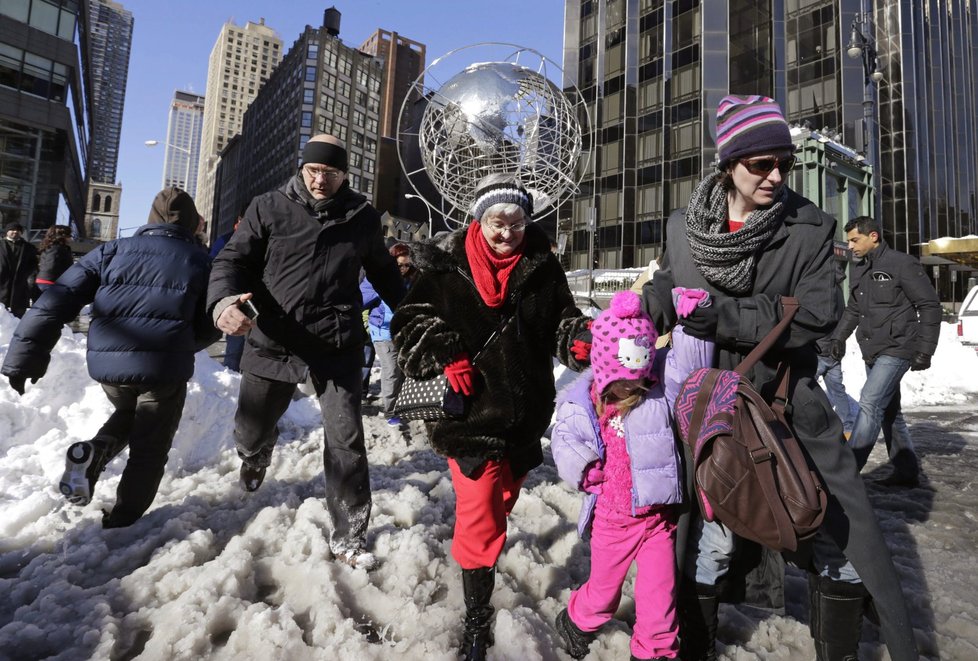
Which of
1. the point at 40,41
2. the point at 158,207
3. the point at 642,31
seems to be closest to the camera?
the point at 158,207

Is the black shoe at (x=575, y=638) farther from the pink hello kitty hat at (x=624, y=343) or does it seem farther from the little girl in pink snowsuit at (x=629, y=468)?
the pink hello kitty hat at (x=624, y=343)

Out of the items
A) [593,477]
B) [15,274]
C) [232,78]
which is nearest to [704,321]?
[593,477]

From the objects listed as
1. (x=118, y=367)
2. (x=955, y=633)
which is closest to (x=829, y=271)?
(x=955, y=633)

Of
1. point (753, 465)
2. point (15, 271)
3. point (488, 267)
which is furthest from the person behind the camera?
point (15, 271)

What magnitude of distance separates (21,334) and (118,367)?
474mm

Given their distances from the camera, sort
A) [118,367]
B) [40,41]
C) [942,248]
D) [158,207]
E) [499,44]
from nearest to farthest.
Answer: [118,367]
[158,207]
[499,44]
[942,248]
[40,41]

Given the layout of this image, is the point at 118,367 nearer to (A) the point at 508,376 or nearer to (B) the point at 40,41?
(A) the point at 508,376

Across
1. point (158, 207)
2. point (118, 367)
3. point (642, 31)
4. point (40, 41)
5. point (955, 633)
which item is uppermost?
point (642, 31)

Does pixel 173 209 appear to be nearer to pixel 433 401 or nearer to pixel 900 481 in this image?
pixel 433 401

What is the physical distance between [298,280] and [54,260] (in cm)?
756

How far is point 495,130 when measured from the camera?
5730 mm

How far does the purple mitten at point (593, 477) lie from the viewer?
2258 mm

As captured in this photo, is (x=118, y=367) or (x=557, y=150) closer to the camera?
(x=118, y=367)

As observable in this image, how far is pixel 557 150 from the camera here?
19.4ft
